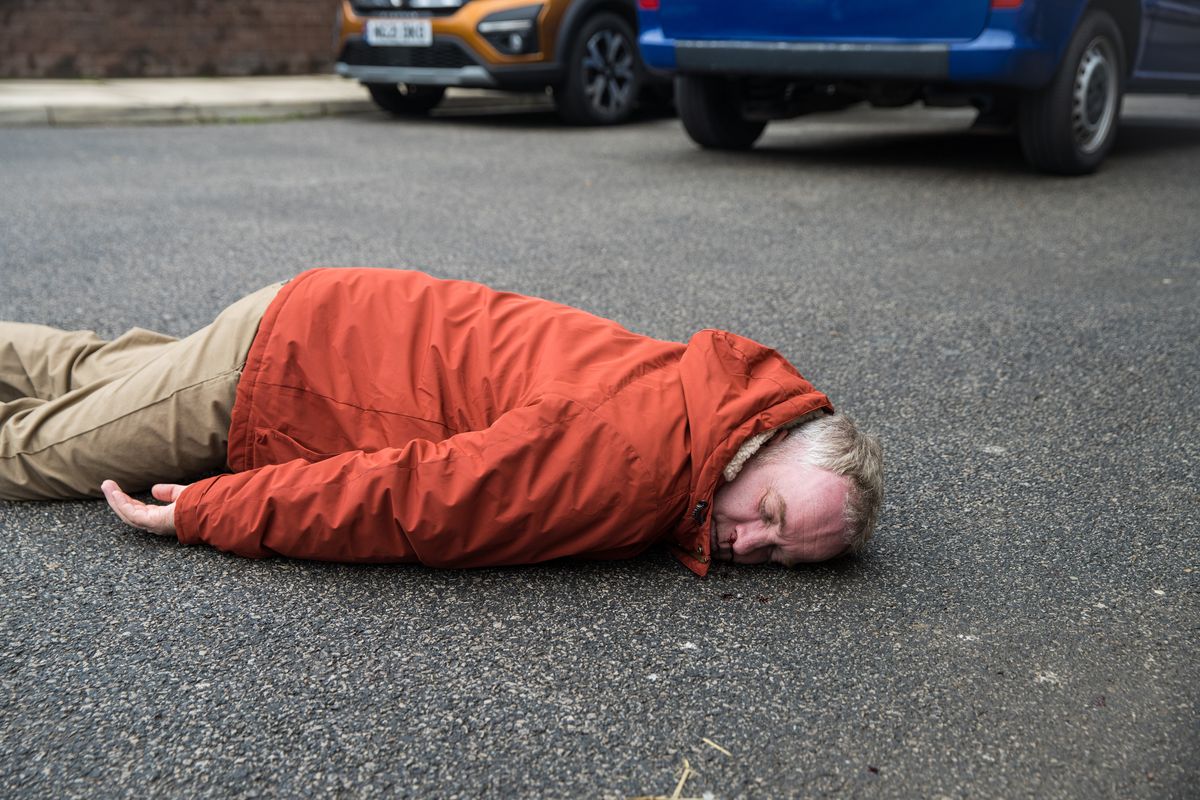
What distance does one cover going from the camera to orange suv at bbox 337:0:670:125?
28.6 feet

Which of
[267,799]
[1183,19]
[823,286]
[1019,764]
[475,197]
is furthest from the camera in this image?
[1183,19]

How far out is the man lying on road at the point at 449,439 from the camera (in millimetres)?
2246

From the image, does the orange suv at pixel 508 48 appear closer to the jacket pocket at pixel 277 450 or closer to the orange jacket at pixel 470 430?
the orange jacket at pixel 470 430

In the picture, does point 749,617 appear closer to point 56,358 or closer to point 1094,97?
point 56,358

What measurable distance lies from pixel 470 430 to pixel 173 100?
824 cm

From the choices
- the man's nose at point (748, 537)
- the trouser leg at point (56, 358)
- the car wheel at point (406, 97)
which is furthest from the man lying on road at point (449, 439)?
the car wheel at point (406, 97)

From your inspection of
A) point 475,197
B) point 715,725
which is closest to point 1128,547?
point 715,725

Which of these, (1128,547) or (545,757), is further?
(1128,547)

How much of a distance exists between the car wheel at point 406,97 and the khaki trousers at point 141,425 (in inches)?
291

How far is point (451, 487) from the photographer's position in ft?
7.29

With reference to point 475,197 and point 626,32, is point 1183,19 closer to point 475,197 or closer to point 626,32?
point 626,32

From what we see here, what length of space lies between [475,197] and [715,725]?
463 cm

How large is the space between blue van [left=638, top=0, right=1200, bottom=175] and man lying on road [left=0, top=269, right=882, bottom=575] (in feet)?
13.2

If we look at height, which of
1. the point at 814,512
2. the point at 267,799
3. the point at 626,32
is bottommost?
the point at 267,799
